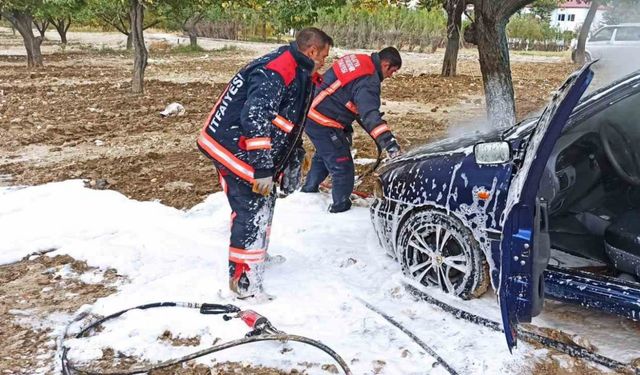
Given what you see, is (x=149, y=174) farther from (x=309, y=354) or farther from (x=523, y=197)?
(x=523, y=197)

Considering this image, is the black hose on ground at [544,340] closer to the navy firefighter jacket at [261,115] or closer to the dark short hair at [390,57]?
the navy firefighter jacket at [261,115]

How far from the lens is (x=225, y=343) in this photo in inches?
136

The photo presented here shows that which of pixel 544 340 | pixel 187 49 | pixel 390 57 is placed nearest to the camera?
pixel 544 340

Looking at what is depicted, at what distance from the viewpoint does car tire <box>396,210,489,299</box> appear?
371 centimetres

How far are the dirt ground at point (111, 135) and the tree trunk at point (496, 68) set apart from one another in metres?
1.67

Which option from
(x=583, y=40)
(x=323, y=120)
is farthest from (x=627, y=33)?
(x=323, y=120)

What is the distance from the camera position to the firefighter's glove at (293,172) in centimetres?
448

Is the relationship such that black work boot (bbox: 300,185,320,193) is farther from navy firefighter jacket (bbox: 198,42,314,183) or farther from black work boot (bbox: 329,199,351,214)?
navy firefighter jacket (bbox: 198,42,314,183)

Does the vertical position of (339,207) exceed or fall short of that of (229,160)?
it falls short

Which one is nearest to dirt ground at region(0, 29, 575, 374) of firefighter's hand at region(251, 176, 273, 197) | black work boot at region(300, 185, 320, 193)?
black work boot at region(300, 185, 320, 193)

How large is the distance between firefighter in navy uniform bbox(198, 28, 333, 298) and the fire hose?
0.29 meters

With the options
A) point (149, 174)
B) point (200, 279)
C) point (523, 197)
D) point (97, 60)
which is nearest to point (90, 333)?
point (200, 279)

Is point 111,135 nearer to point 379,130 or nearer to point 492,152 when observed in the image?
point 379,130

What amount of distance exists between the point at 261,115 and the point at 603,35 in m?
22.5
